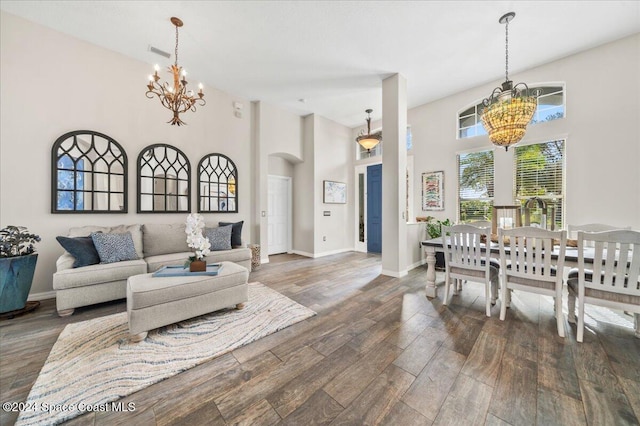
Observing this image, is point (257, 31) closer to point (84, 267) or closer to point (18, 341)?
point (84, 267)

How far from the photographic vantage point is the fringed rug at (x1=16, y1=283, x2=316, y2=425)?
141cm

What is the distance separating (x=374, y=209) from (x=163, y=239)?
183 inches

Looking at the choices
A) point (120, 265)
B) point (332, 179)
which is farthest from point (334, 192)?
point (120, 265)

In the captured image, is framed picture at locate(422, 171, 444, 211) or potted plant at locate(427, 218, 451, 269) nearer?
potted plant at locate(427, 218, 451, 269)

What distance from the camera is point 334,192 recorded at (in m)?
6.07

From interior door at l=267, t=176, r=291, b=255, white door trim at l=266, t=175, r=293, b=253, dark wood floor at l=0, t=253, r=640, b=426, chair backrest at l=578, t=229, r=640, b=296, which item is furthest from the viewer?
white door trim at l=266, t=175, r=293, b=253

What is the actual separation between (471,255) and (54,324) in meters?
4.39

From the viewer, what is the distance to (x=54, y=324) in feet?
7.67

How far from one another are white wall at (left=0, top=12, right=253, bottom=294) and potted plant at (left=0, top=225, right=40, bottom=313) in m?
0.52

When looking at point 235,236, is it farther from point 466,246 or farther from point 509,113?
point 509,113

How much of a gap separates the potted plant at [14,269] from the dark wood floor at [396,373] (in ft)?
0.80

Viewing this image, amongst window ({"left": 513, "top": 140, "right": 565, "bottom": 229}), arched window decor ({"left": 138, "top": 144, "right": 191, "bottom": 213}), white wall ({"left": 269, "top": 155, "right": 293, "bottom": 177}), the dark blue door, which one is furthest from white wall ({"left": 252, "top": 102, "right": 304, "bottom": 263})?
window ({"left": 513, "top": 140, "right": 565, "bottom": 229})

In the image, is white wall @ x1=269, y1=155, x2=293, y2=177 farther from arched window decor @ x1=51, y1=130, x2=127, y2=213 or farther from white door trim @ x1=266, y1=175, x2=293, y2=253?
arched window decor @ x1=51, y1=130, x2=127, y2=213

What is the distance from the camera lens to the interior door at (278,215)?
5.84 m
